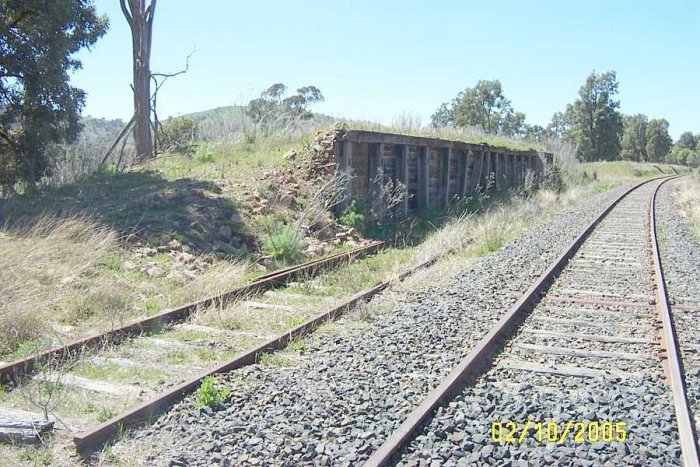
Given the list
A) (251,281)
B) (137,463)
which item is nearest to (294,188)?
(251,281)

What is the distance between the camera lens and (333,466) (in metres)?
3.57

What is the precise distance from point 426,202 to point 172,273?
8.74m

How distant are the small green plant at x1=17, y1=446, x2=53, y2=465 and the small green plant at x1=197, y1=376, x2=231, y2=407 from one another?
105 cm

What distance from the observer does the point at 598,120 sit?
86.9 m

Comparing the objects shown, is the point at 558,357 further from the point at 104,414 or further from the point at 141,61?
the point at 141,61

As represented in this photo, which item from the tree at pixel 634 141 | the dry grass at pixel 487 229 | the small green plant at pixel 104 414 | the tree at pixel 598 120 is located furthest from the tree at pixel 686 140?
the small green plant at pixel 104 414

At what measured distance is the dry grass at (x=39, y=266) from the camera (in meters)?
6.14

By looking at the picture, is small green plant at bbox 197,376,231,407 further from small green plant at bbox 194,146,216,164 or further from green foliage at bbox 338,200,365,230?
small green plant at bbox 194,146,216,164

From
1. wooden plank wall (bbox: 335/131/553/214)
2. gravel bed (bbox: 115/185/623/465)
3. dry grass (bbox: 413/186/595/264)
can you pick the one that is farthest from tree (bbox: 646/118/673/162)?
gravel bed (bbox: 115/185/623/465)

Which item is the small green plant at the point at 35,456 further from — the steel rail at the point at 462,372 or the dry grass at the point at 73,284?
the steel rail at the point at 462,372

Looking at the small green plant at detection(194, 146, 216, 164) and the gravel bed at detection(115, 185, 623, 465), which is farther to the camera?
the small green plant at detection(194, 146, 216, 164)

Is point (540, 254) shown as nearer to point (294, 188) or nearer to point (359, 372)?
point (294, 188)

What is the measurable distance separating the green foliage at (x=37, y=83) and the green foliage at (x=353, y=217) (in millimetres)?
6653

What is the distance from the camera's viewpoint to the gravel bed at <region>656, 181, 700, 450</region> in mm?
4973
